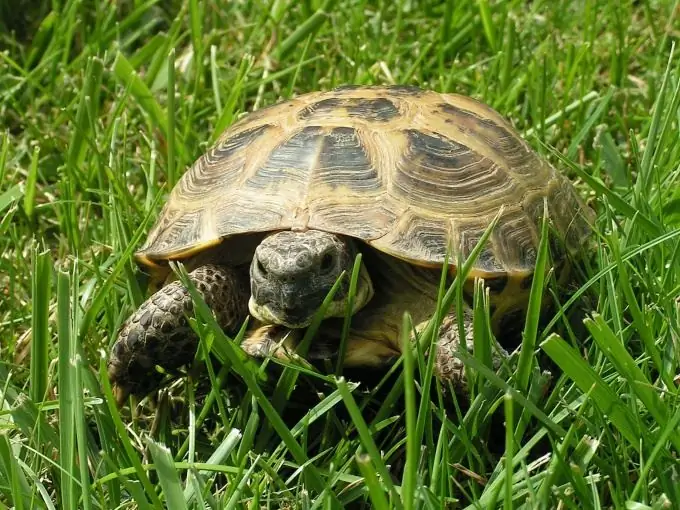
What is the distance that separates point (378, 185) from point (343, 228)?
0.20 metres

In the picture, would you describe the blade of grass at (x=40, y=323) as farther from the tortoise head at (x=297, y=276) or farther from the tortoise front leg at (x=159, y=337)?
the tortoise head at (x=297, y=276)

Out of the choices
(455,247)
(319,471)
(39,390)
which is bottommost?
(319,471)

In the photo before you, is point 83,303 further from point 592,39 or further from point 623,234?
point 592,39

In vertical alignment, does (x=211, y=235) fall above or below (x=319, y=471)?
above

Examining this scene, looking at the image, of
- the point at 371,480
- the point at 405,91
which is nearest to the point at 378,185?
the point at 405,91

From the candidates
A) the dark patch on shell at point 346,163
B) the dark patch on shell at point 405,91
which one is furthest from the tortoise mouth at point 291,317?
the dark patch on shell at point 405,91

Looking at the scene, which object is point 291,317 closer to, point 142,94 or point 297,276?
point 297,276

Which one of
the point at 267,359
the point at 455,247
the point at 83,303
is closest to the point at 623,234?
the point at 455,247

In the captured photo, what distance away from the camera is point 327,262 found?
A: 243 centimetres

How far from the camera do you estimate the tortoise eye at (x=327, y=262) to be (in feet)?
7.93

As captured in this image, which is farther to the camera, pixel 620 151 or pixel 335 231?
pixel 620 151

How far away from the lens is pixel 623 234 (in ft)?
9.15

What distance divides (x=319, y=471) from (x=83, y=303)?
1029 millimetres

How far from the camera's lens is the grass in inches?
79.4
